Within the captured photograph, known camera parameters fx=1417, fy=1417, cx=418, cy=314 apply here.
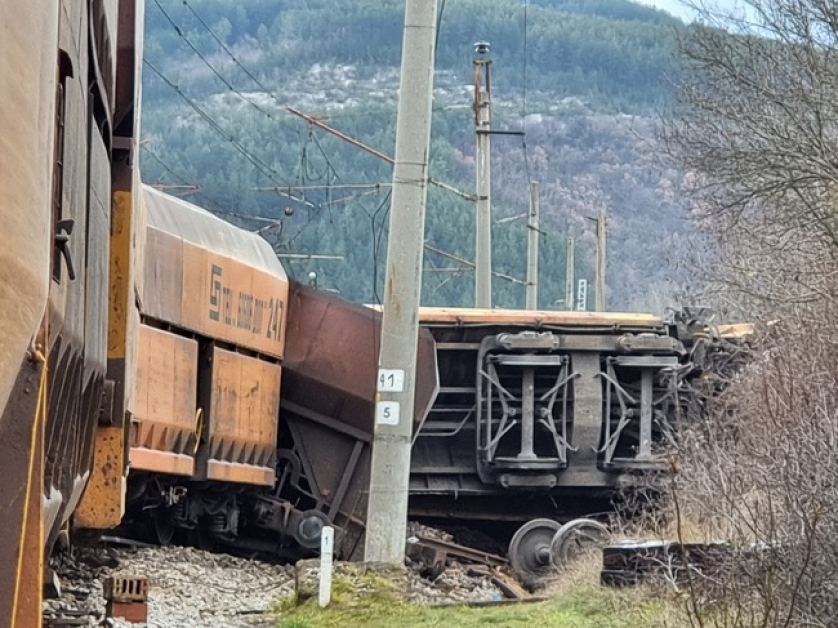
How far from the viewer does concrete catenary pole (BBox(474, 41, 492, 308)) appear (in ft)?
90.6

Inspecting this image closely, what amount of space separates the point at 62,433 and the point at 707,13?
11.8 m

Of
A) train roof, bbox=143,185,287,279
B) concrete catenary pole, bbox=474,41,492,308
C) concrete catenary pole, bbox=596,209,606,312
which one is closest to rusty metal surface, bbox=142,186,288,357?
train roof, bbox=143,185,287,279

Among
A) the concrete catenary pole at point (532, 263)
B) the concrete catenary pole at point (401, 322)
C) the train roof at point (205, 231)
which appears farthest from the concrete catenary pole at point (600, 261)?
the concrete catenary pole at point (401, 322)

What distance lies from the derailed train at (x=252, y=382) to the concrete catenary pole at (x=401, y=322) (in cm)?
200

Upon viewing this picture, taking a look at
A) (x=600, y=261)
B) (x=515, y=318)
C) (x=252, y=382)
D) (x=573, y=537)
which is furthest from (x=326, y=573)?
(x=600, y=261)

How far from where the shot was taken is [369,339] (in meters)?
16.2

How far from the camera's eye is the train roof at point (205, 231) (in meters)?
13.0

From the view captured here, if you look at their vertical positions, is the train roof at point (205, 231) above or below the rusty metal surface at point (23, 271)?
above

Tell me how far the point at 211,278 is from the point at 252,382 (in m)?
1.58

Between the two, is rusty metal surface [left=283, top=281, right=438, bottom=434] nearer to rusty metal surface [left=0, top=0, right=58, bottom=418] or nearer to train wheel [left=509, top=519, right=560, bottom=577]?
train wheel [left=509, top=519, right=560, bottom=577]

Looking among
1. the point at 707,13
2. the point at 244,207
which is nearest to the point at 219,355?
the point at 707,13

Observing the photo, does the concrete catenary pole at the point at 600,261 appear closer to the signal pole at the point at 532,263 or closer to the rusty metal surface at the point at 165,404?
the signal pole at the point at 532,263

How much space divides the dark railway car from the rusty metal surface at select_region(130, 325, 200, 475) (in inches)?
197

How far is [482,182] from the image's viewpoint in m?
29.3
